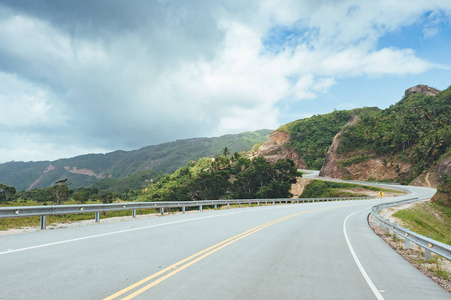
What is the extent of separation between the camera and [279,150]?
127 m

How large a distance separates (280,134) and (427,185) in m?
68.9

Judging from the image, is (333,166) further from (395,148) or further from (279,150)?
(279,150)

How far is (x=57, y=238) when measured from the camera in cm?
934

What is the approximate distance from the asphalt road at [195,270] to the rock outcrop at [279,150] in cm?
11158

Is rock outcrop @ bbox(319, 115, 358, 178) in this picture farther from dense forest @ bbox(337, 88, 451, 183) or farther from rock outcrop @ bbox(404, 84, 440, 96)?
rock outcrop @ bbox(404, 84, 440, 96)

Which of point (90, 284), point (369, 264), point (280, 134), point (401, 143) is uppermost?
point (280, 134)

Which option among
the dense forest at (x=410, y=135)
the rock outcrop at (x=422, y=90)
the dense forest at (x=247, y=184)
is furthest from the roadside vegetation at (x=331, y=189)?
the rock outcrop at (x=422, y=90)

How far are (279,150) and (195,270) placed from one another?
124 metres

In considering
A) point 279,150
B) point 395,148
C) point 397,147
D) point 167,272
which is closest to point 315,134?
point 279,150

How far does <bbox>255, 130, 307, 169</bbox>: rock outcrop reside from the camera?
122438 mm

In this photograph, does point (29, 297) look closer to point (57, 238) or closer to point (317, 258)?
point (57, 238)

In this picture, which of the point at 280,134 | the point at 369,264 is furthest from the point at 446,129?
the point at 369,264

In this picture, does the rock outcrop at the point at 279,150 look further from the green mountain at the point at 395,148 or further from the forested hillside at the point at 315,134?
the forested hillside at the point at 315,134

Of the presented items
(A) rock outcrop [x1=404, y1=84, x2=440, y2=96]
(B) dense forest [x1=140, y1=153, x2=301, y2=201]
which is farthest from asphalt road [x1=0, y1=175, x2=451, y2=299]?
(A) rock outcrop [x1=404, y1=84, x2=440, y2=96]
